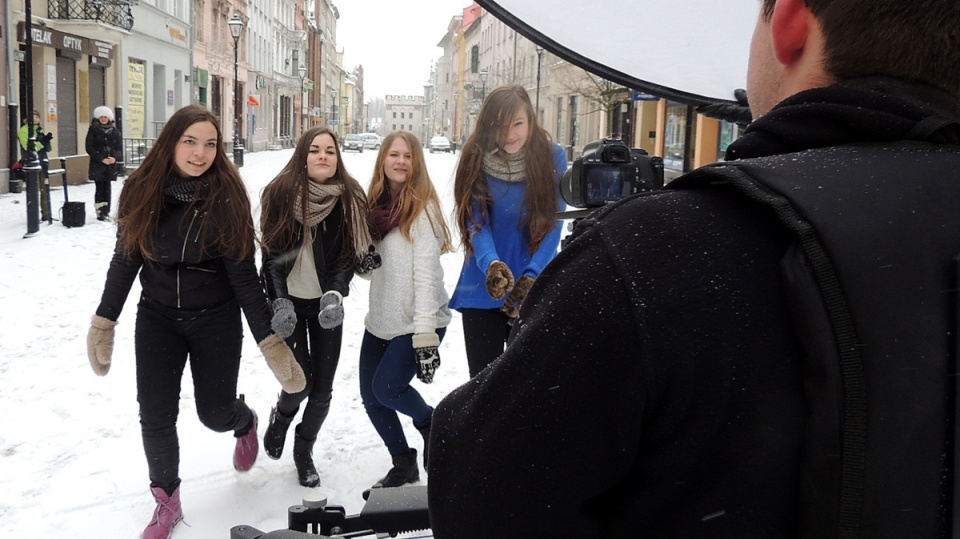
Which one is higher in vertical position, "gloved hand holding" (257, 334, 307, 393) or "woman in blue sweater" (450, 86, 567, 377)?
"woman in blue sweater" (450, 86, 567, 377)

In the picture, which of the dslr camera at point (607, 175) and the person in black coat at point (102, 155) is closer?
the dslr camera at point (607, 175)

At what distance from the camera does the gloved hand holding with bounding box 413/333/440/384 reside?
365cm

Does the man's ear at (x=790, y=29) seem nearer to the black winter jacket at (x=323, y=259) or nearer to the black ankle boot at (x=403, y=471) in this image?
the black winter jacket at (x=323, y=259)

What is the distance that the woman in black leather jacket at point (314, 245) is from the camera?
388 centimetres

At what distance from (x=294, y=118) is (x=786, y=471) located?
70.7 m

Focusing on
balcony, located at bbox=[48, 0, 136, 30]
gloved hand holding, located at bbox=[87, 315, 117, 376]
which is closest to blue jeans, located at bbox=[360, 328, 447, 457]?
gloved hand holding, located at bbox=[87, 315, 117, 376]

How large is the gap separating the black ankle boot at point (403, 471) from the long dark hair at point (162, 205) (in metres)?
1.30

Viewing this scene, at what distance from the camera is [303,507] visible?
63.8 inches

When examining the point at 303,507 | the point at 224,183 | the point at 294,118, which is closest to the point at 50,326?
the point at 224,183

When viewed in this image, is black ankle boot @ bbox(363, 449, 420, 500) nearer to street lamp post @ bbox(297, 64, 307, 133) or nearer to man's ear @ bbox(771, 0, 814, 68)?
man's ear @ bbox(771, 0, 814, 68)

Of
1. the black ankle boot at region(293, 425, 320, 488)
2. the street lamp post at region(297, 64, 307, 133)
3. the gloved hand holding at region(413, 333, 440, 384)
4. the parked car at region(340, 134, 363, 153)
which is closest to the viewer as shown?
the gloved hand holding at region(413, 333, 440, 384)

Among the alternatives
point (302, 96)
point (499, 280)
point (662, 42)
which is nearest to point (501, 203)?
point (499, 280)

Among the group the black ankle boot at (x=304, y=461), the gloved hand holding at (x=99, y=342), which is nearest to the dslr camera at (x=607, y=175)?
the gloved hand holding at (x=99, y=342)

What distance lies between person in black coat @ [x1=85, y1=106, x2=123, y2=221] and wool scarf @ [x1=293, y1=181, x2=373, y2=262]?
33.3 feet
